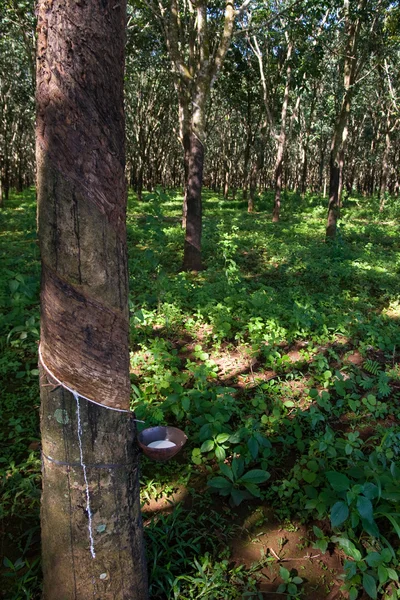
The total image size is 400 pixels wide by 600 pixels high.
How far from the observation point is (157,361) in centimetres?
451

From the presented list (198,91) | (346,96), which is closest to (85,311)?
(198,91)

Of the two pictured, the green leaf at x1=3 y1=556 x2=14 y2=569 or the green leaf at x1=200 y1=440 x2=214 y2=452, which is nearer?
the green leaf at x1=3 y1=556 x2=14 y2=569

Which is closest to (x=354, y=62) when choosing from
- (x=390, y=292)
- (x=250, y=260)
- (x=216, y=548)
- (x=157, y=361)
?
(x=250, y=260)

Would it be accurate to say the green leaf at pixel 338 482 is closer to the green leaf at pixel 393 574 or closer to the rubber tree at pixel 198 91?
the green leaf at pixel 393 574

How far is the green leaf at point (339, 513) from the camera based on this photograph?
2.22 meters

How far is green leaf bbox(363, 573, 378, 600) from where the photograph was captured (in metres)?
2.07

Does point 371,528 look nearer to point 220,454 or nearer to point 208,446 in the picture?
point 220,454

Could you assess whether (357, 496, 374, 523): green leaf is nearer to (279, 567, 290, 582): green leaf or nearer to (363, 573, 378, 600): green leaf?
(363, 573, 378, 600): green leaf

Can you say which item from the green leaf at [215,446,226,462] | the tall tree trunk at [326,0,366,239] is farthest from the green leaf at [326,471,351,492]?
the tall tree trunk at [326,0,366,239]

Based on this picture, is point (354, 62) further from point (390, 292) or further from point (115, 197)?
point (115, 197)

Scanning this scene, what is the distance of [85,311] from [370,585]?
2058 mm

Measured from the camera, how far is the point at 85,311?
1698 millimetres

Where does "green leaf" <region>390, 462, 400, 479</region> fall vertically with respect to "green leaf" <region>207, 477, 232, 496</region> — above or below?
above

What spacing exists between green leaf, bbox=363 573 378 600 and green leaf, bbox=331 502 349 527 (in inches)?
11.2
